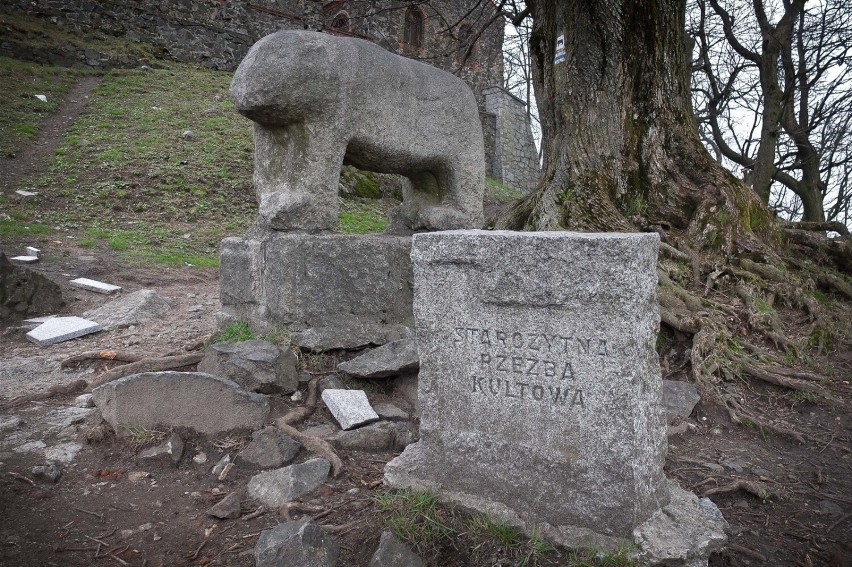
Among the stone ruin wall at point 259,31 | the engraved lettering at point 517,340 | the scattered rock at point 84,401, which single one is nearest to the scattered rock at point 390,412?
the engraved lettering at point 517,340

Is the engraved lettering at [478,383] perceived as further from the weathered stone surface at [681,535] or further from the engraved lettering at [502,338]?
the weathered stone surface at [681,535]

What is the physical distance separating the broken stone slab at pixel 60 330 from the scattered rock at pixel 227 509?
280cm

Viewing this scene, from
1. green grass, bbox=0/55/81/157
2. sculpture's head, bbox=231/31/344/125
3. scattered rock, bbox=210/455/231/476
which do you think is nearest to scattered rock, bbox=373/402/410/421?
scattered rock, bbox=210/455/231/476

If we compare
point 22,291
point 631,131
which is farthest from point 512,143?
point 22,291

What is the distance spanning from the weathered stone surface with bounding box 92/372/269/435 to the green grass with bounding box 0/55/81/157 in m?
8.79

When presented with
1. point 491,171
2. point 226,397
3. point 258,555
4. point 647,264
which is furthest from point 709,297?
point 491,171

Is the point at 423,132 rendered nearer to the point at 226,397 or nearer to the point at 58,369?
the point at 226,397

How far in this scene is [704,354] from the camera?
14.1ft

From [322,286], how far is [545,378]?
2125 millimetres

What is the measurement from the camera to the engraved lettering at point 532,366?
238cm

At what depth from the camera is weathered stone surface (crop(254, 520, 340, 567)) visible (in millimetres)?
2211

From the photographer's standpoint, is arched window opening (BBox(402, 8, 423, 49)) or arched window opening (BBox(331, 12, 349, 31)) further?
arched window opening (BBox(402, 8, 423, 49))

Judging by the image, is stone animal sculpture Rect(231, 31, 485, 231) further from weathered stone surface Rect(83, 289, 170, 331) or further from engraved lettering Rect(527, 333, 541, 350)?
engraved lettering Rect(527, 333, 541, 350)

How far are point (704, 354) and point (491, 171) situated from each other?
17.2 metres
